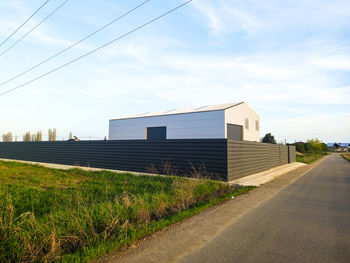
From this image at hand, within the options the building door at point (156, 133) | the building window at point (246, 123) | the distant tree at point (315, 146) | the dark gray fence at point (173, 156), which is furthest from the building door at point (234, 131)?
the distant tree at point (315, 146)

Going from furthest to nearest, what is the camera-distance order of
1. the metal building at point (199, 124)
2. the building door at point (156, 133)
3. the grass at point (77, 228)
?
the building door at point (156, 133)
the metal building at point (199, 124)
the grass at point (77, 228)

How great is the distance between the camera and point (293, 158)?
23.5 m

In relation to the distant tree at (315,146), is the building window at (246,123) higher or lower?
higher

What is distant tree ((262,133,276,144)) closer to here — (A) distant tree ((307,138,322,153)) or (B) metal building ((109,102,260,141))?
(A) distant tree ((307,138,322,153))

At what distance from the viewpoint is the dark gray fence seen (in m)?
9.71

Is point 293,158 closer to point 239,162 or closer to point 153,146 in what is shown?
point 239,162

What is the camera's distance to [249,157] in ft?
38.4

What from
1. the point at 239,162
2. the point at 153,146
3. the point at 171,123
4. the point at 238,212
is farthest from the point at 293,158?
the point at 238,212

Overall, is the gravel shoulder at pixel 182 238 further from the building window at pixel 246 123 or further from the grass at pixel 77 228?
the building window at pixel 246 123

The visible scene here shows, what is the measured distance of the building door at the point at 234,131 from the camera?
21.0 m

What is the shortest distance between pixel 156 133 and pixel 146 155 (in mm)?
12757

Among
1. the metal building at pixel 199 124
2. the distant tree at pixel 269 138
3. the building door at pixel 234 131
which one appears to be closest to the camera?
the metal building at pixel 199 124

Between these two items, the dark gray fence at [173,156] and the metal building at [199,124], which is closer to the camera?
the dark gray fence at [173,156]

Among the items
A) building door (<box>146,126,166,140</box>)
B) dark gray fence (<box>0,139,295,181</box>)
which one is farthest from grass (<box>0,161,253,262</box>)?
building door (<box>146,126,166,140</box>)
